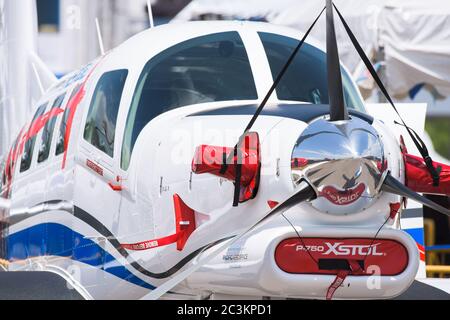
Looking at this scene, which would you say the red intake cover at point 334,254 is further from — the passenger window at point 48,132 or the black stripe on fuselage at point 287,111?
the passenger window at point 48,132

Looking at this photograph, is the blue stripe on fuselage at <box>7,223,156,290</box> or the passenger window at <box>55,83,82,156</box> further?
the passenger window at <box>55,83,82,156</box>

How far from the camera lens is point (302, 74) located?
5230 mm

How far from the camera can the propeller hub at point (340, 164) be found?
3.99 m

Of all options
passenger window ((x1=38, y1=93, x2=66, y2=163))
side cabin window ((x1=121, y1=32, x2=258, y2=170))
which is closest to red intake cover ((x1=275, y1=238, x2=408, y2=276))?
side cabin window ((x1=121, y1=32, x2=258, y2=170))

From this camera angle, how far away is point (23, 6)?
8906 mm

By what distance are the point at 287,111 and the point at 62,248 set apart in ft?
6.21

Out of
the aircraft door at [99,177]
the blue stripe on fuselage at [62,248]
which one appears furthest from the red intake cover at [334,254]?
the aircraft door at [99,177]

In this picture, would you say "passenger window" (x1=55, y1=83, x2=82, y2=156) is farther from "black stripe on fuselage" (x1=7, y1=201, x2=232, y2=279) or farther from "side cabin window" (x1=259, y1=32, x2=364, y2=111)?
"side cabin window" (x1=259, y1=32, x2=364, y2=111)

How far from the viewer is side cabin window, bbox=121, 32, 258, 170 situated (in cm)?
495

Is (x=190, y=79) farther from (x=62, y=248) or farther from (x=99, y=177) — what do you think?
(x=62, y=248)

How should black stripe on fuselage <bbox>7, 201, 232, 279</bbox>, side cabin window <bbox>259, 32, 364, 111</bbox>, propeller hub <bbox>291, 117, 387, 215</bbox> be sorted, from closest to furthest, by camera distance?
1. propeller hub <bbox>291, 117, 387, 215</bbox>
2. black stripe on fuselage <bbox>7, 201, 232, 279</bbox>
3. side cabin window <bbox>259, 32, 364, 111</bbox>

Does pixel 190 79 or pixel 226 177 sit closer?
pixel 226 177

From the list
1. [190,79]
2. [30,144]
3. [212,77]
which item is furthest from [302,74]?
[30,144]

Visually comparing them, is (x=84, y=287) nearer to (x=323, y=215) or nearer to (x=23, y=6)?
(x=323, y=215)
